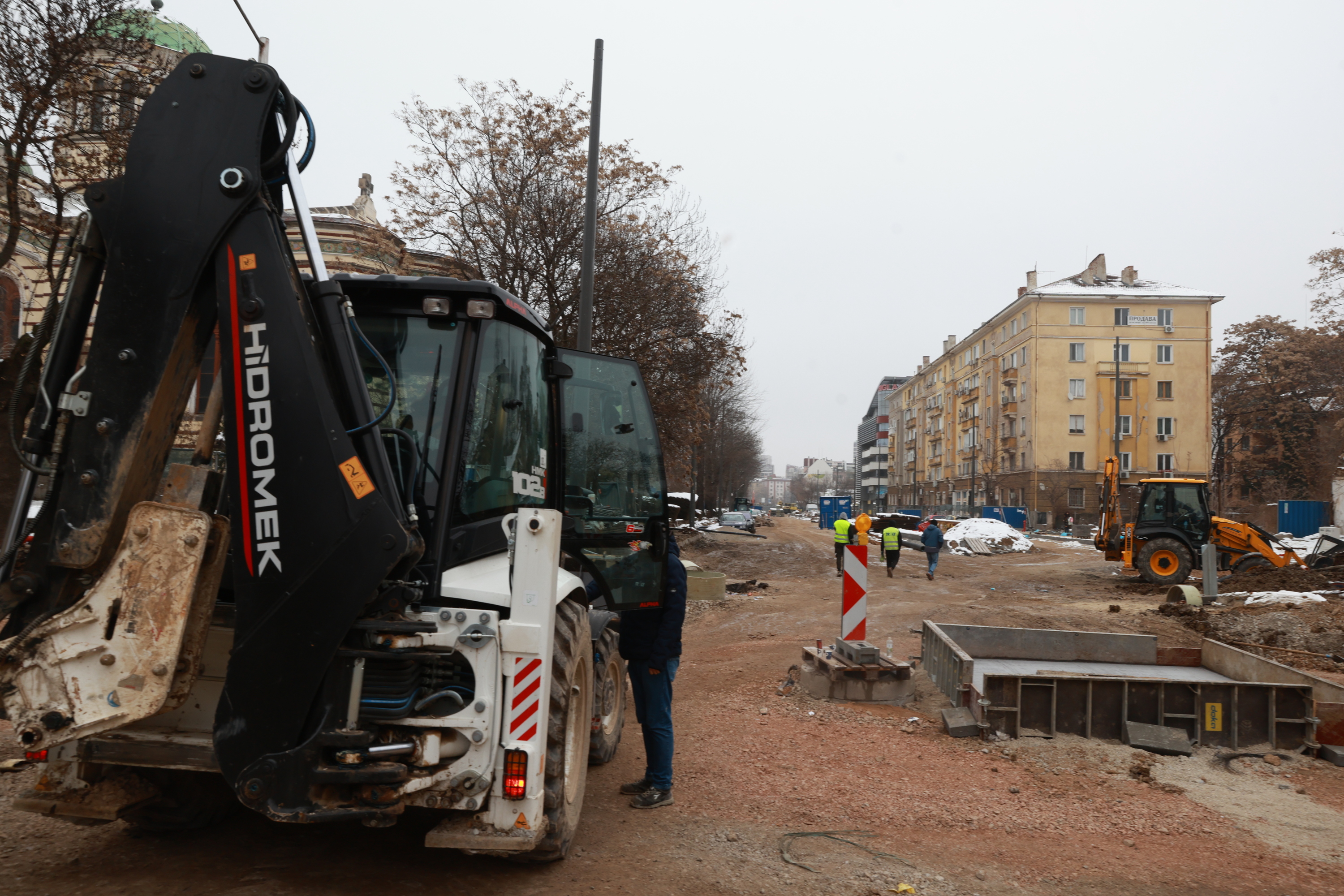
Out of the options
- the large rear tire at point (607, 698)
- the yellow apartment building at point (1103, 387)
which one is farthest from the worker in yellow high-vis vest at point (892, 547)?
the yellow apartment building at point (1103, 387)


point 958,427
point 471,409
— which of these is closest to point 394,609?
point 471,409

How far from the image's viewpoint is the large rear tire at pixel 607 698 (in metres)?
5.84

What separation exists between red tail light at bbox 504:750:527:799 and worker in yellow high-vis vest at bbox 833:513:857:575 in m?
15.4

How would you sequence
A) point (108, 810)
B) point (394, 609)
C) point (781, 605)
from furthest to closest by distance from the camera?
point (781, 605) < point (108, 810) < point (394, 609)

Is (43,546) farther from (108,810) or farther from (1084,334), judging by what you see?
(1084,334)

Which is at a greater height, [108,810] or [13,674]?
[13,674]

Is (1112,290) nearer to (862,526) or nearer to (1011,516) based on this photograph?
(1011,516)

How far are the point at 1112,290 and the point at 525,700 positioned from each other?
6767 cm

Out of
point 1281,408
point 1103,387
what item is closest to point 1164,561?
point 1281,408

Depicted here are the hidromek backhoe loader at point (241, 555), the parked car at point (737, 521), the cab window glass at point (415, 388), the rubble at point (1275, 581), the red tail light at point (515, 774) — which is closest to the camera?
the hidromek backhoe loader at point (241, 555)

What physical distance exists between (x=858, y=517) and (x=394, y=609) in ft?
67.0

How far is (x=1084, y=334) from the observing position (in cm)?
6228

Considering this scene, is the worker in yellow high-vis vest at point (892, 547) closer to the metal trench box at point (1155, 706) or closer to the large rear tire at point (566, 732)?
the metal trench box at point (1155, 706)

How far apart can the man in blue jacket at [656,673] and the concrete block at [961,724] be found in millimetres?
2950
